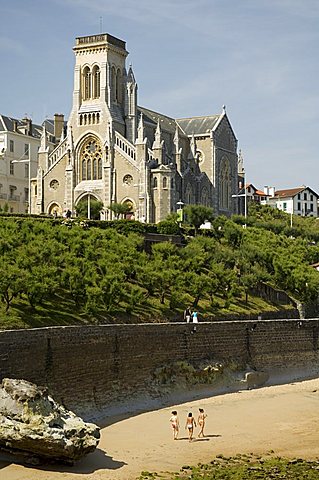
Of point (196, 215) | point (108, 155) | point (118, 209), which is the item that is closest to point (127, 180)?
point (108, 155)

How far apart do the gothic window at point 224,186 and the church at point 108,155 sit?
6.93 meters

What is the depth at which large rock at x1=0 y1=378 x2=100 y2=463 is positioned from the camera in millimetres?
24453

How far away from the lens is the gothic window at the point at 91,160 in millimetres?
88000

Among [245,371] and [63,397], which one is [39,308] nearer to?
[245,371]

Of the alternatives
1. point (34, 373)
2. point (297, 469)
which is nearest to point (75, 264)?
point (34, 373)

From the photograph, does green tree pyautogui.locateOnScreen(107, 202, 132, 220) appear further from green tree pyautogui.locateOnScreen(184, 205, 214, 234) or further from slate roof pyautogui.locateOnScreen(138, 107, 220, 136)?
slate roof pyautogui.locateOnScreen(138, 107, 220, 136)

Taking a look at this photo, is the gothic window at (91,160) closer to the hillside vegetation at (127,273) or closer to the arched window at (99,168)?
the arched window at (99,168)

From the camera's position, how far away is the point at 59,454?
82.2ft

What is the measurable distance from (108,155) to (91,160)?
2.60 meters

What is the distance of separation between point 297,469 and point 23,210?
232 feet

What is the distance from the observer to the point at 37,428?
24.5 metres

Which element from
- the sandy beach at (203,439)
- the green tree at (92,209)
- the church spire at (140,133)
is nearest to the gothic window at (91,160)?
the church spire at (140,133)

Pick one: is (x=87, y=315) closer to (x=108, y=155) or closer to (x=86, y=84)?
(x=108, y=155)

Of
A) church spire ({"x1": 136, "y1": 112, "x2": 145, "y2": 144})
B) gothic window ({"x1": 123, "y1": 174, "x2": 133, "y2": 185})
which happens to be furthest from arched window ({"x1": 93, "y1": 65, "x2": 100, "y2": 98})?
gothic window ({"x1": 123, "y1": 174, "x2": 133, "y2": 185})
